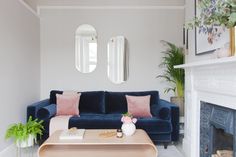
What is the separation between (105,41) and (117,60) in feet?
1.42

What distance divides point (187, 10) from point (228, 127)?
202 centimetres

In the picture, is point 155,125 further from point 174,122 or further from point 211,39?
point 211,39

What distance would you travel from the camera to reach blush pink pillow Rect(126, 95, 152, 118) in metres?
4.18

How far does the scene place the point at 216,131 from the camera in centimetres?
247

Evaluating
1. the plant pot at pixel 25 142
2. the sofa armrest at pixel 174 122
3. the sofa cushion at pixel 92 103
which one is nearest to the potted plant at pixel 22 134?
the plant pot at pixel 25 142

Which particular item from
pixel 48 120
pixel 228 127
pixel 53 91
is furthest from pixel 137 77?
pixel 228 127

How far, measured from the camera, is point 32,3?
479 centimetres

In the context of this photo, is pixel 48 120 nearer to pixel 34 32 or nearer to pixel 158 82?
pixel 34 32

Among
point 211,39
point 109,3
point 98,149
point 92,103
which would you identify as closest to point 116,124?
point 98,149

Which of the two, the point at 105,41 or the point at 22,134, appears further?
the point at 105,41

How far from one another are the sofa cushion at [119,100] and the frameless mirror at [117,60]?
46 cm

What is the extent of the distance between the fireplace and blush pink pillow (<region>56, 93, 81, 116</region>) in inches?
85.7

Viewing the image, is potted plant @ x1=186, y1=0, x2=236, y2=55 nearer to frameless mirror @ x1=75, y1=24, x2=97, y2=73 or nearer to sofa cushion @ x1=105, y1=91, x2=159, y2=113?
sofa cushion @ x1=105, y1=91, x2=159, y2=113

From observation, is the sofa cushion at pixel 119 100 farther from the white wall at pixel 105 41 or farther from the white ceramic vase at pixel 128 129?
the white ceramic vase at pixel 128 129
